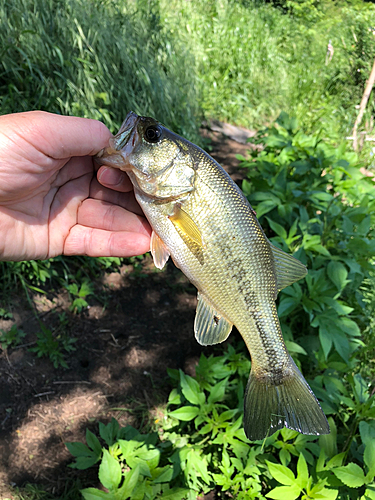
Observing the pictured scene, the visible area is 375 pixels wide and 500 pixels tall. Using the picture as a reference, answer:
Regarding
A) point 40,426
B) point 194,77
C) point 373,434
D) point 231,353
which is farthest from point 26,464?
point 194,77

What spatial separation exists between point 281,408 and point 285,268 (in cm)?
67

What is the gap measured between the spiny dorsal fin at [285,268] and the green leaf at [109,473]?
1365 mm

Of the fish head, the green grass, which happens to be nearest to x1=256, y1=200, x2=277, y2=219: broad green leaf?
the green grass

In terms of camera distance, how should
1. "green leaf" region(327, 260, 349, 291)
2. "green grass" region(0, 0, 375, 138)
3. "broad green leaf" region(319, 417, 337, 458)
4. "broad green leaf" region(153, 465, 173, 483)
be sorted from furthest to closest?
"green grass" region(0, 0, 375, 138), "green leaf" region(327, 260, 349, 291), "broad green leaf" region(319, 417, 337, 458), "broad green leaf" region(153, 465, 173, 483)

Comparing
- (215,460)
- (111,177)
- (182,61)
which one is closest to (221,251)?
(111,177)

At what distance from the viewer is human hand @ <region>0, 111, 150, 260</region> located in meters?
1.80

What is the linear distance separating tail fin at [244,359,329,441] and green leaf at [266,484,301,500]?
63 cm

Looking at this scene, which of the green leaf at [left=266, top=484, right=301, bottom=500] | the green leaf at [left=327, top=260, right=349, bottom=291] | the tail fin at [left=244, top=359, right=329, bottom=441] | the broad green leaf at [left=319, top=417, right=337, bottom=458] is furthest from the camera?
the green leaf at [left=327, top=260, right=349, bottom=291]

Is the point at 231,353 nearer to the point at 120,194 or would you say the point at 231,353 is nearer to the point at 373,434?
the point at 373,434

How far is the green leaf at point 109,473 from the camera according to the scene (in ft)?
6.76

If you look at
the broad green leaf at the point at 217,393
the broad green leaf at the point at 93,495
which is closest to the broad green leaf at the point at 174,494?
the broad green leaf at the point at 93,495

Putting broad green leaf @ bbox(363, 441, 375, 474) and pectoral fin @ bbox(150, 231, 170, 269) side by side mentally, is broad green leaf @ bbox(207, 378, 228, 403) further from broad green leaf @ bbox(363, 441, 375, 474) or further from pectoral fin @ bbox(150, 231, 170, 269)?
pectoral fin @ bbox(150, 231, 170, 269)

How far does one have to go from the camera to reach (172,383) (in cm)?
334

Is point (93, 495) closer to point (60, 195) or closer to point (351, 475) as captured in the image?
point (351, 475)
